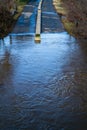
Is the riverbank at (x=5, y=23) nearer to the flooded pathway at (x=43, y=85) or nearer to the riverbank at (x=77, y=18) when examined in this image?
the flooded pathway at (x=43, y=85)

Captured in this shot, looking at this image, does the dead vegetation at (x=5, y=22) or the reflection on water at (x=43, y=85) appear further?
the dead vegetation at (x=5, y=22)

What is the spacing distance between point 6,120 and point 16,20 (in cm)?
1703

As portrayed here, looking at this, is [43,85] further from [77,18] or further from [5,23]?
[5,23]

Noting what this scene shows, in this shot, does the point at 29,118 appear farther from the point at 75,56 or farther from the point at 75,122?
the point at 75,56

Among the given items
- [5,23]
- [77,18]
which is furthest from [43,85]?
[5,23]

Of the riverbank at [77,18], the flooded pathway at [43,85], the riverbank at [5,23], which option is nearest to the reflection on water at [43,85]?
the flooded pathway at [43,85]

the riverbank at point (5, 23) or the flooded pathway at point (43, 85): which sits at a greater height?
the flooded pathway at point (43, 85)

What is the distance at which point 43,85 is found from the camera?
10.6m

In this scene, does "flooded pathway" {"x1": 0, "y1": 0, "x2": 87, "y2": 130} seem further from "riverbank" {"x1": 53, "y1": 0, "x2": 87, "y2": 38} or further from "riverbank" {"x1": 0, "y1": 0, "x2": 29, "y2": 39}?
"riverbank" {"x1": 0, "y1": 0, "x2": 29, "y2": 39}

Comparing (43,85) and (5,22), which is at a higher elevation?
(43,85)

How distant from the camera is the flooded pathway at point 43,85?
26.6ft

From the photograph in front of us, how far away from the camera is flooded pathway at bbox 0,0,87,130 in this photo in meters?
8.11

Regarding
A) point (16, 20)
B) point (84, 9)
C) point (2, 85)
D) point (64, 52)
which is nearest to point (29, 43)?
point (64, 52)

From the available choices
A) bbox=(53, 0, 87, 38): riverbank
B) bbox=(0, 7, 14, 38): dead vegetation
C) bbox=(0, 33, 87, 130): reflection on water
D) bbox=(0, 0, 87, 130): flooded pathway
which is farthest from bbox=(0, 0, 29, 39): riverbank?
bbox=(53, 0, 87, 38): riverbank
